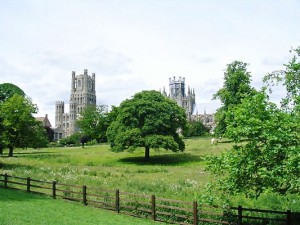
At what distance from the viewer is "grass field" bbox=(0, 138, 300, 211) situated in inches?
956

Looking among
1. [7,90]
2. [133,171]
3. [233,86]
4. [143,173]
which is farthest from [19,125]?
[233,86]

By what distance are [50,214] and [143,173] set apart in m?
22.0

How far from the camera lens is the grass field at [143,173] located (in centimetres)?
2428

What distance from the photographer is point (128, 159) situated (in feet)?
176

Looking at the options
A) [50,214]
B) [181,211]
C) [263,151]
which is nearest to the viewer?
[263,151]

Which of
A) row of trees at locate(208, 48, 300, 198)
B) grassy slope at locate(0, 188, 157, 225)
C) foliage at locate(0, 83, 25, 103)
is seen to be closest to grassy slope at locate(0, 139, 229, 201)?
row of trees at locate(208, 48, 300, 198)

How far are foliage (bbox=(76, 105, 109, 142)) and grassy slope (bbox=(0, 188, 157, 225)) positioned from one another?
7271 centimetres

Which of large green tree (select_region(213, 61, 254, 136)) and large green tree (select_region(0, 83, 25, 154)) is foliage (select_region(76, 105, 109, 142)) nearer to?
large green tree (select_region(0, 83, 25, 154))

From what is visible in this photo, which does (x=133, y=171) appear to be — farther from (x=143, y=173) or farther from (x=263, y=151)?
(x=263, y=151)

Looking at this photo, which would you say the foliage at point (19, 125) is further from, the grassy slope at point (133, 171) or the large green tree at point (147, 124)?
the large green tree at point (147, 124)

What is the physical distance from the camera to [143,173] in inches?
1593

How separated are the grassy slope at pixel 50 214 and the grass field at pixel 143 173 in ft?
15.5

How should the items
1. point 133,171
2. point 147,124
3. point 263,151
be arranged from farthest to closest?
point 147,124 < point 133,171 < point 263,151

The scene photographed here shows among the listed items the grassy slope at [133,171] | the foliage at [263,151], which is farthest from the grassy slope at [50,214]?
the foliage at [263,151]
